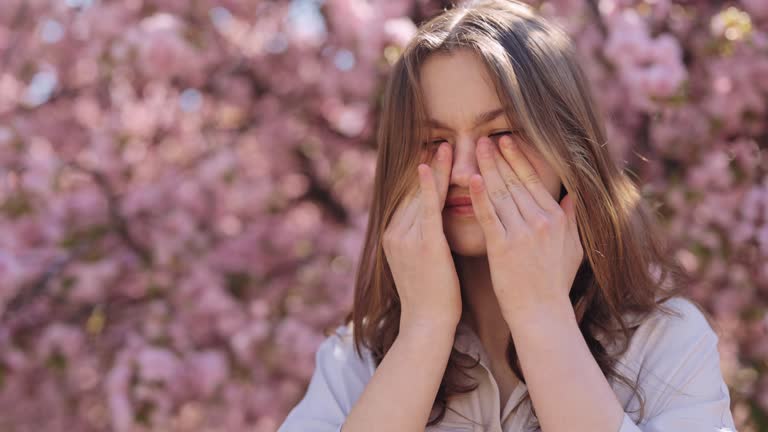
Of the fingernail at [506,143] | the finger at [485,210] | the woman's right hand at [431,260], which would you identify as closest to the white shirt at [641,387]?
the woman's right hand at [431,260]

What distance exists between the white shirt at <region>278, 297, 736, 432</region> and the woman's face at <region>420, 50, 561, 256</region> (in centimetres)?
23

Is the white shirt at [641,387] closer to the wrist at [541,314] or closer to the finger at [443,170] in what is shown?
the wrist at [541,314]

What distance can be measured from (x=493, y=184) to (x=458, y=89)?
174mm

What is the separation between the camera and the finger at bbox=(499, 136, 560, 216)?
Answer: 1.29 m

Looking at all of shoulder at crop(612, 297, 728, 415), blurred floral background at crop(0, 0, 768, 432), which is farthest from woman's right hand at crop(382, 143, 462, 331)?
blurred floral background at crop(0, 0, 768, 432)

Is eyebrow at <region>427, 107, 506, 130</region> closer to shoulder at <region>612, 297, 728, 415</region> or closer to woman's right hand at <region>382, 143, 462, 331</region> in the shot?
woman's right hand at <region>382, 143, 462, 331</region>

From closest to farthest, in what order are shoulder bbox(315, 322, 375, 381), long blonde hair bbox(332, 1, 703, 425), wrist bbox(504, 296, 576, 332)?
wrist bbox(504, 296, 576, 332), long blonde hair bbox(332, 1, 703, 425), shoulder bbox(315, 322, 375, 381)

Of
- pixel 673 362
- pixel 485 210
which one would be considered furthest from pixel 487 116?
pixel 673 362

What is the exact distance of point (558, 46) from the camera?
1446 millimetres

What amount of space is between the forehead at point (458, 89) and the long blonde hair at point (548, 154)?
15mm

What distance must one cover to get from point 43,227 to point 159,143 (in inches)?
23.2

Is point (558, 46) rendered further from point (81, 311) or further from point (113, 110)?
point (81, 311)

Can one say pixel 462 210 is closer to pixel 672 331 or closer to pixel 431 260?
pixel 431 260

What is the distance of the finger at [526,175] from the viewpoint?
4.22ft
